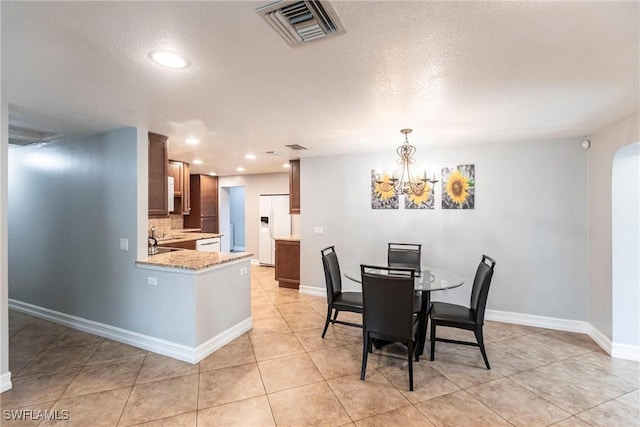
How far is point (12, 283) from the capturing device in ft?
14.1

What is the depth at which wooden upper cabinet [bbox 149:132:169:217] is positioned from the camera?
11.1 feet

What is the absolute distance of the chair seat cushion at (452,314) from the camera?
2756mm

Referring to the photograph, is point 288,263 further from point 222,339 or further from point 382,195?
point 222,339

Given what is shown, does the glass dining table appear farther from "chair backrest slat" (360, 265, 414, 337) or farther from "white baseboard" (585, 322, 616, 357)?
"white baseboard" (585, 322, 616, 357)

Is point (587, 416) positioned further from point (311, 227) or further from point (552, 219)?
point (311, 227)

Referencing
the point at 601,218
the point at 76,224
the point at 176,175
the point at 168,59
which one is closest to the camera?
the point at 168,59

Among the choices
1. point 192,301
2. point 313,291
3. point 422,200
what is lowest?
point 313,291

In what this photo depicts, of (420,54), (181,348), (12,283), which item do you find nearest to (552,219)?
(420,54)

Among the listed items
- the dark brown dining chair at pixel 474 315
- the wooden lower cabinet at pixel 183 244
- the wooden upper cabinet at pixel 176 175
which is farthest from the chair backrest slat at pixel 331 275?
the wooden upper cabinet at pixel 176 175

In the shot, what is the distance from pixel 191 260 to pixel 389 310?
207cm

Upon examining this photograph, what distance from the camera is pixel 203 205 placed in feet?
24.4

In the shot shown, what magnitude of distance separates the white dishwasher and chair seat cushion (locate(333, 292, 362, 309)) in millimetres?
3076

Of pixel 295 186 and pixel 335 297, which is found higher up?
pixel 295 186

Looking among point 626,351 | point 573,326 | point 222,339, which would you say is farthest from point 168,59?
point 573,326
